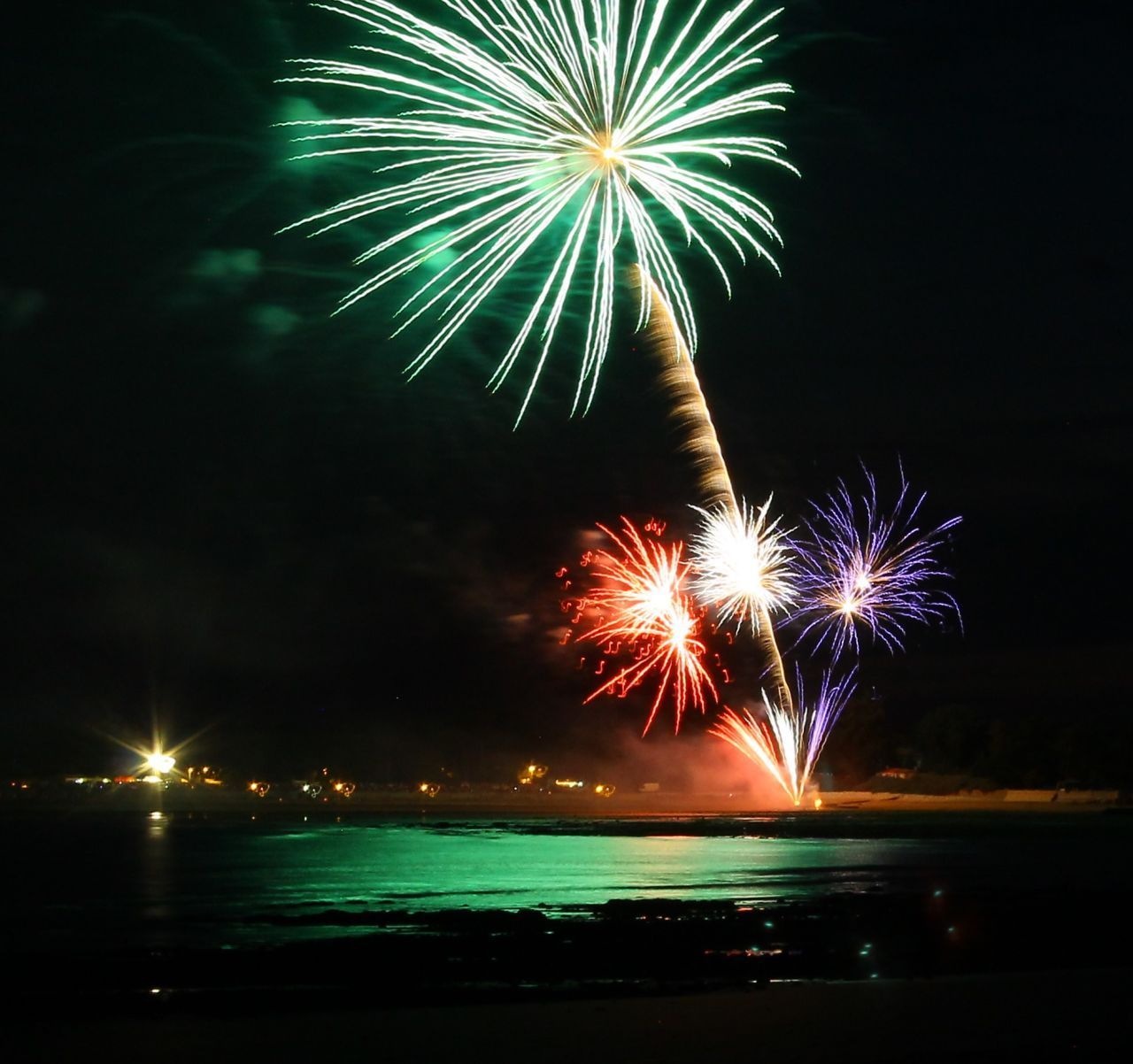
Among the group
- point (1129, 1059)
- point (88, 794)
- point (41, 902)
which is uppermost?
point (88, 794)

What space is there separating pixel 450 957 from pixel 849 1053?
7.47 meters

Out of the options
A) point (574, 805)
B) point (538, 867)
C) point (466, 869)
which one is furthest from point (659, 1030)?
point (574, 805)

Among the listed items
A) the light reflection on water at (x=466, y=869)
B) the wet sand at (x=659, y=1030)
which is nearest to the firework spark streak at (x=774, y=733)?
the light reflection on water at (x=466, y=869)

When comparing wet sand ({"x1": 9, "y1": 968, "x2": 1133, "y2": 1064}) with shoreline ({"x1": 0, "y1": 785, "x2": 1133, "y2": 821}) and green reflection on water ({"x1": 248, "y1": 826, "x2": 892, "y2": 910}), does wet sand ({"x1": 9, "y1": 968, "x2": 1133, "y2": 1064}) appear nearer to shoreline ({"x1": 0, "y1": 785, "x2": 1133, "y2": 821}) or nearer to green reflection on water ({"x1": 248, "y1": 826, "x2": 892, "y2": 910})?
green reflection on water ({"x1": 248, "y1": 826, "x2": 892, "y2": 910})

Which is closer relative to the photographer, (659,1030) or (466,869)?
(659,1030)

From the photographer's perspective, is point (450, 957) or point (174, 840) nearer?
point (450, 957)

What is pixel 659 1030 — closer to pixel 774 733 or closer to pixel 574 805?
pixel 774 733

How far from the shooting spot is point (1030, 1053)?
40.6 ft

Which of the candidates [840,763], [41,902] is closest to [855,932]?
[41,902]

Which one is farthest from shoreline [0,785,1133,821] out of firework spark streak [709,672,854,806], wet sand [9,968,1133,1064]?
wet sand [9,968,1133,1064]

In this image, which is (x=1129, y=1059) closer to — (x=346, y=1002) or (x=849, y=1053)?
(x=849, y=1053)

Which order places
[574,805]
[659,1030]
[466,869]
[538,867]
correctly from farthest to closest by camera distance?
[574,805], [538,867], [466,869], [659,1030]

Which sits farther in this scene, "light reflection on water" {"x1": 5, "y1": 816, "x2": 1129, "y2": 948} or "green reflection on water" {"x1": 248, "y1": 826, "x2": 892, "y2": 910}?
"green reflection on water" {"x1": 248, "y1": 826, "x2": 892, "y2": 910}

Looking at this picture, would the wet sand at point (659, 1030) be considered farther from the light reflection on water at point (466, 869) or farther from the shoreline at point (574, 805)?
the shoreline at point (574, 805)
